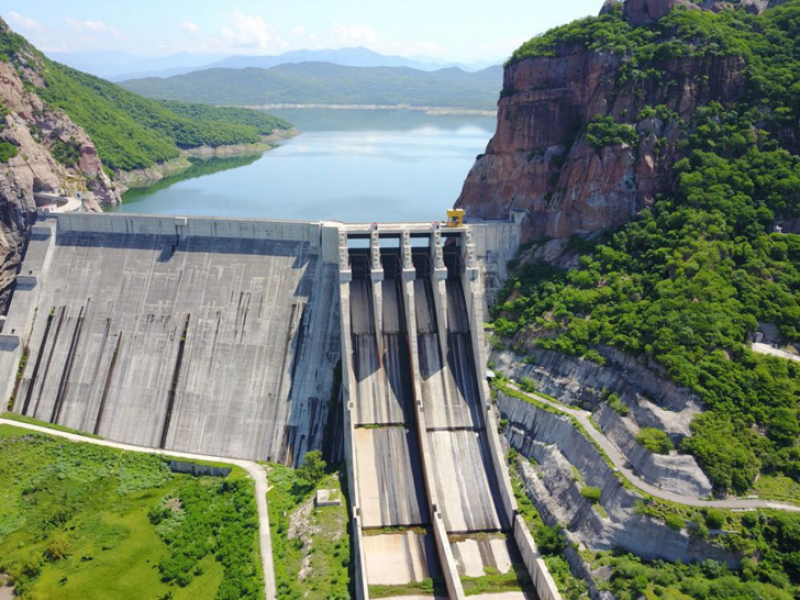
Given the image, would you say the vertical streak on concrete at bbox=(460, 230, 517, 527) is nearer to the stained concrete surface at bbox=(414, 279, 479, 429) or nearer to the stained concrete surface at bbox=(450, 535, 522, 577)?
the stained concrete surface at bbox=(414, 279, 479, 429)

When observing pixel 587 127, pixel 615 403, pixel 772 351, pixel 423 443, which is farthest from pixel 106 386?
pixel 772 351

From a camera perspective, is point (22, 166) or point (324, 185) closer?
point (22, 166)

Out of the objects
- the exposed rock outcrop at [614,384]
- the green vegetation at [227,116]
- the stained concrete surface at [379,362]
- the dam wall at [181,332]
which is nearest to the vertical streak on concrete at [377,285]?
the stained concrete surface at [379,362]

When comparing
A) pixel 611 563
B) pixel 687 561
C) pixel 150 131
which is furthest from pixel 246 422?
pixel 150 131

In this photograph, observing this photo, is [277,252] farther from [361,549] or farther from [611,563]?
[611,563]

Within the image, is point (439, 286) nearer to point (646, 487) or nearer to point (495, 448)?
point (495, 448)

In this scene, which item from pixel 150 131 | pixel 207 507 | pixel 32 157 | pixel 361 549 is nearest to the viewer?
pixel 361 549
